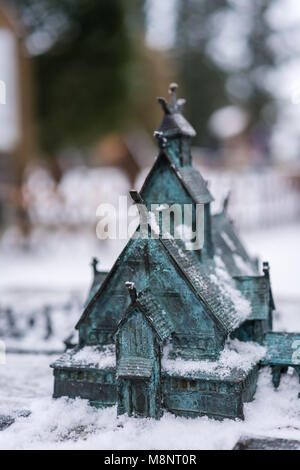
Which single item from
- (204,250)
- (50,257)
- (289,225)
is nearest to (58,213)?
(50,257)

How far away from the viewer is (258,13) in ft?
99.7

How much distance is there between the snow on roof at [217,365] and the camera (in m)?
3.89

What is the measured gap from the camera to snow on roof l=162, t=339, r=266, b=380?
3891mm

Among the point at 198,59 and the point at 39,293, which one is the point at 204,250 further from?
the point at 198,59

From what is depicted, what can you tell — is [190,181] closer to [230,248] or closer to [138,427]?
[230,248]

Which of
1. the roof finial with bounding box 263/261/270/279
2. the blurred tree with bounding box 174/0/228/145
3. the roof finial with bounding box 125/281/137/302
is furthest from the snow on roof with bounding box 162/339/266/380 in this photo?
the blurred tree with bounding box 174/0/228/145

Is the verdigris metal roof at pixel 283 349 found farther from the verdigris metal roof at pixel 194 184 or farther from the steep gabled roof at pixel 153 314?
the verdigris metal roof at pixel 194 184

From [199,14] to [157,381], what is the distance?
30861mm

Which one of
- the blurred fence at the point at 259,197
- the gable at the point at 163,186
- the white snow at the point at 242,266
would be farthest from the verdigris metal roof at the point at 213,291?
the blurred fence at the point at 259,197

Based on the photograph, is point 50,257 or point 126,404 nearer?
point 126,404

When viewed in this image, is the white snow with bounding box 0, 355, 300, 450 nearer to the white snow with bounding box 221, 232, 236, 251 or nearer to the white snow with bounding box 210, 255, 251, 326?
the white snow with bounding box 210, 255, 251, 326

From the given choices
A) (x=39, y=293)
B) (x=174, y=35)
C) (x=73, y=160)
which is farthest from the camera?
(x=174, y=35)

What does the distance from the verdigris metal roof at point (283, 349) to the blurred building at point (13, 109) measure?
12227 mm

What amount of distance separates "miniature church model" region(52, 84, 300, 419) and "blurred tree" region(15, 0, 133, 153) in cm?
1753
